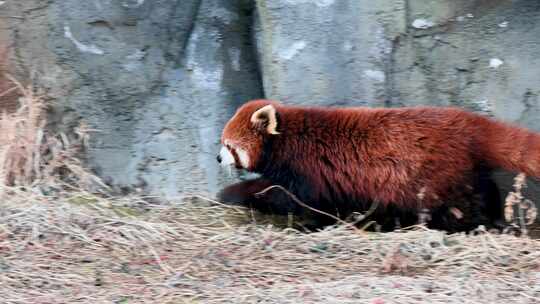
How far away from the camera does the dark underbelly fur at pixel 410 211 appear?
555cm

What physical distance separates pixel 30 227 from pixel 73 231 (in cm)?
29

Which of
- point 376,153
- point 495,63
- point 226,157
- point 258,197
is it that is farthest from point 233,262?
point 495,63

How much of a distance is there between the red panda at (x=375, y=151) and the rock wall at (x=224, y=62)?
16.1 inches

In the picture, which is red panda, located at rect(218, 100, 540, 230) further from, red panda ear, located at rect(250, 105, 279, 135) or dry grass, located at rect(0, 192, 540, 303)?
dry grass, located at rect(0, 192, 540, 303)

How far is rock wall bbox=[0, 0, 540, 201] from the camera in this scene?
597cm

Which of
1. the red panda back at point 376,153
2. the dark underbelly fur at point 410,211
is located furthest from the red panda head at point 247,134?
the dark underbelly fur at point 410,211

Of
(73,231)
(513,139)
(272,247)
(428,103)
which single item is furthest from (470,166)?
(73,231)

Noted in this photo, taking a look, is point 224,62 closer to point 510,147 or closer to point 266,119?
point 266,119

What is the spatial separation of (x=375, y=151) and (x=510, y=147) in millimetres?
882

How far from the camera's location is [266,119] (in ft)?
19.0

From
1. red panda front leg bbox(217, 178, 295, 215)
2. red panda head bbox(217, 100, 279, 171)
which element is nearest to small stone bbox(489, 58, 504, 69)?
red panda head bbox(217, 100, 279, 171)

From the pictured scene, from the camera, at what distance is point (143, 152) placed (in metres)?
6.48

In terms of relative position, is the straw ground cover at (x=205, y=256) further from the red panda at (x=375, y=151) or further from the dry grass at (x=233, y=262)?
the red panda at (x=375, y=151)

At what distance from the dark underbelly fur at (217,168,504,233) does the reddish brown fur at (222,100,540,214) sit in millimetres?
56
